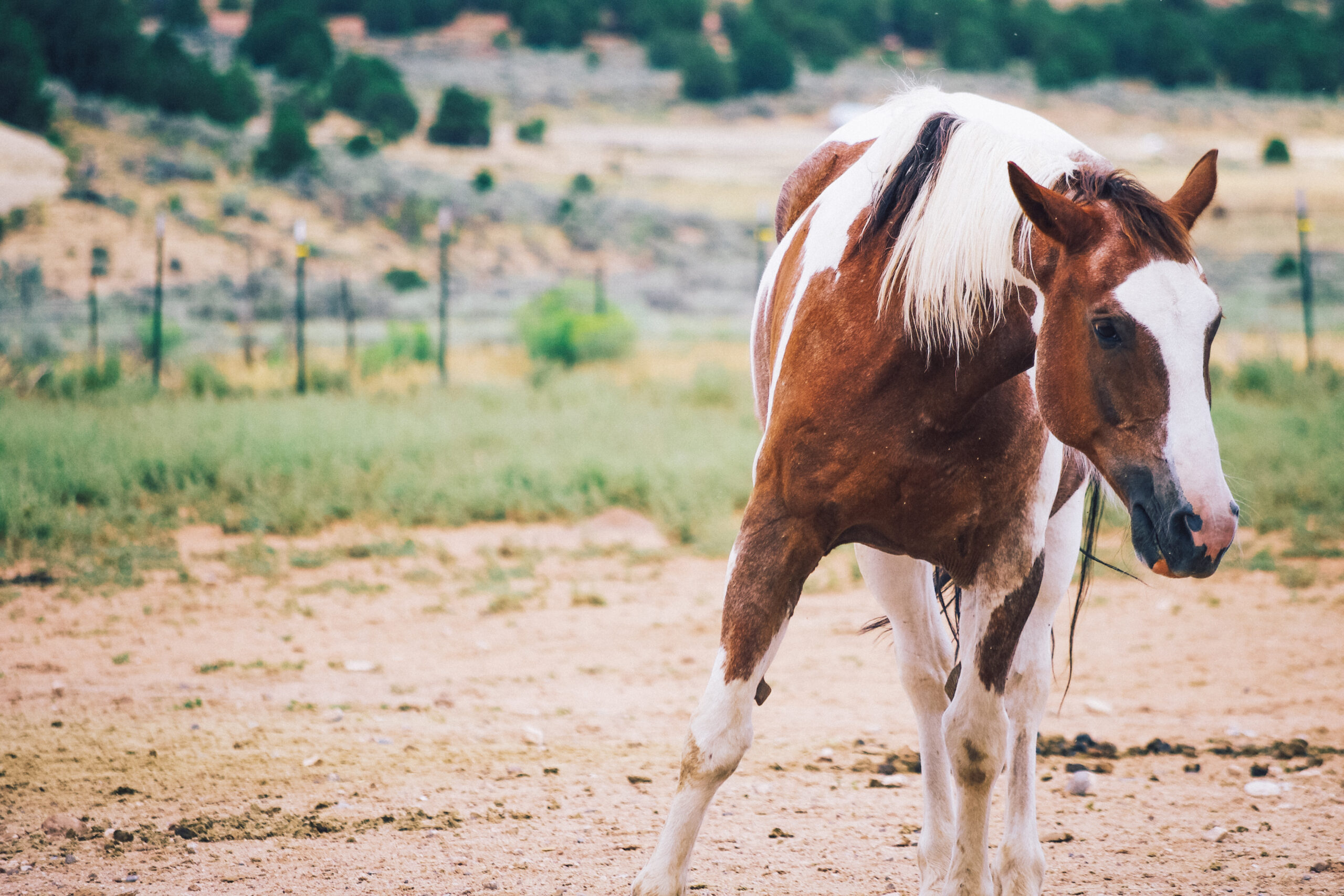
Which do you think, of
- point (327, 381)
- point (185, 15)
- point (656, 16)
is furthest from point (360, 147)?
point (656, 16)

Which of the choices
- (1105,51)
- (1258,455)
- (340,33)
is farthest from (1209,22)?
(1258,455)

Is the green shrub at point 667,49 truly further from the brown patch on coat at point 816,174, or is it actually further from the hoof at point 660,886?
the hoof at point 660,886

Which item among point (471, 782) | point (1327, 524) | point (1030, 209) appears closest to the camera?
point (1030, 209)

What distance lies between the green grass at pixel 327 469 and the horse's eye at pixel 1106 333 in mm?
5295

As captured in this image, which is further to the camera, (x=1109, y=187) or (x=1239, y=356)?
(x=1239, y=356)

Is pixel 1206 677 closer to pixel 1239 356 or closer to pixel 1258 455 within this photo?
pixel 1258 455

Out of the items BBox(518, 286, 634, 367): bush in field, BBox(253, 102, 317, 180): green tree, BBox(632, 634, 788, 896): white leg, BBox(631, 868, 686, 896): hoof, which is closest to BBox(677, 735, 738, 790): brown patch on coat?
BBox(632, 634, 788, 896): white leg

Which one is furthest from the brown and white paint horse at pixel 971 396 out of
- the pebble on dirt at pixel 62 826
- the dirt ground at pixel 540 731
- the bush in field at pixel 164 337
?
the bush in field at pixel 164 337

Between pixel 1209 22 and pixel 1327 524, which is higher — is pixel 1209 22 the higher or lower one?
the higher one

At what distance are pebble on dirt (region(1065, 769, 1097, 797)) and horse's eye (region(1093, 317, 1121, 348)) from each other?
217 centimetres

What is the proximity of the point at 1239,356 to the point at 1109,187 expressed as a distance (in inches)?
507

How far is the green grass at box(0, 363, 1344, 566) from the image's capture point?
6.84 m

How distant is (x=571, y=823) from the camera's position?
3.22 meters

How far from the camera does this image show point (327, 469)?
8.16 meters
